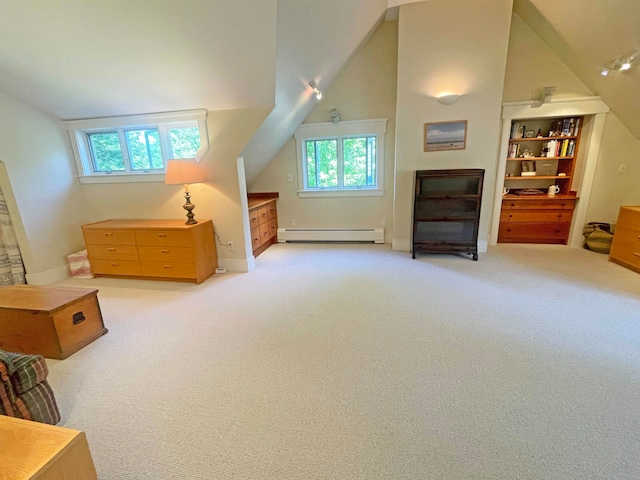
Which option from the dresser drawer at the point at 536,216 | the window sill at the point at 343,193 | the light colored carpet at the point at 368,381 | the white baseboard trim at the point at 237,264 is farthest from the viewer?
the window sill at the point at 343,193

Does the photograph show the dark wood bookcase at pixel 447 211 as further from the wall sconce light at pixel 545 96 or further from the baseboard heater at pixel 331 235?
the wall sconce light at pixel 545 96

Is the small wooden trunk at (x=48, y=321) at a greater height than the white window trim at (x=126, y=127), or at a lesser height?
lesser

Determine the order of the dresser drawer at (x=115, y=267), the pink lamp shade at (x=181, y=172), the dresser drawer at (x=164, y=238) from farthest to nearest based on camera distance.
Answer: the dresser drawer at (x=115, y=267) < the dresser drawer at (x=164, y=238) < the pink lamp shade at (x=181, y=172)

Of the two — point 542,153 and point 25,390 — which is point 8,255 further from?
point 542,153

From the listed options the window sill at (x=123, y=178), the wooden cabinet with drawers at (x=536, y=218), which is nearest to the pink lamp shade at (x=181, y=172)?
the window sill at (x=123, y=178)

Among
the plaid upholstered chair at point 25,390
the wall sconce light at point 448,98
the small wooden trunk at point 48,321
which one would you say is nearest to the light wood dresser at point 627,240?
the wall sconce light at point 448,98

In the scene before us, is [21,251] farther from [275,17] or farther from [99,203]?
[275,17]

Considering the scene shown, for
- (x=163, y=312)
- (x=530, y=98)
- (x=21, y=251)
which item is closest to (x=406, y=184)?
(x=530, y=98)

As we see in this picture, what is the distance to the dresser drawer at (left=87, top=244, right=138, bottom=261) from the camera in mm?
3660

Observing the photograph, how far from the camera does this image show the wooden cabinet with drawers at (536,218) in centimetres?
441

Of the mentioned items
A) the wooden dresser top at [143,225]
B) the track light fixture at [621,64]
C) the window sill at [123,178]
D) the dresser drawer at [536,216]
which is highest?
the track light fixture at [621,64]

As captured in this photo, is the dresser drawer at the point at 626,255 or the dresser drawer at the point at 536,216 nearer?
the dresser drawer at the point at 626,255

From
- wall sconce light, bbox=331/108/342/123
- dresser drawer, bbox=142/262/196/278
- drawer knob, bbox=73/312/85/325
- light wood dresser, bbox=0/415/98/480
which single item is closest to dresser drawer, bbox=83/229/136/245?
dresser drawer, bbox=142/262/196/278

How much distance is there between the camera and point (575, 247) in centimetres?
439
